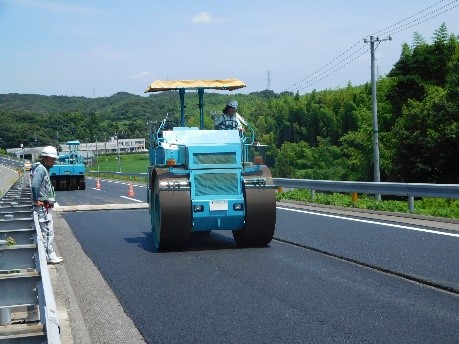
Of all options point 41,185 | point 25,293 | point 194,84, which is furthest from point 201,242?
point 25,293

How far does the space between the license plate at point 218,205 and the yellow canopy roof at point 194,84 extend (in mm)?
3013

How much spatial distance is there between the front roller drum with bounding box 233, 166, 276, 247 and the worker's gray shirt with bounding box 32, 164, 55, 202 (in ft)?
10.2

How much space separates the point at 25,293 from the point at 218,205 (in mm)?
5991

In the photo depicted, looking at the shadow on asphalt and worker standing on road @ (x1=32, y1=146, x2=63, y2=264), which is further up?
worker standing on road @ (x1=32, y1=146, x2=63, y2=264)

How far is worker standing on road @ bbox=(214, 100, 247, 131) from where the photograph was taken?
12910 millimetres

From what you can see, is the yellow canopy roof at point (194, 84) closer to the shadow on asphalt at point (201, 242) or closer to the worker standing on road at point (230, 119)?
the worker standing on road at point (230, 119)

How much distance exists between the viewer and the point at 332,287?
26.7 ft

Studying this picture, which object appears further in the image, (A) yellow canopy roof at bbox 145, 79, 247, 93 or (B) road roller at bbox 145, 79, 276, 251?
(A) yellow canopy roof at bbox 145, 79, 247, 93

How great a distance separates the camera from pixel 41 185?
1111 centimetres

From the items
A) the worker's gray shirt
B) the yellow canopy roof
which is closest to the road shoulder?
the worker's gray shirt

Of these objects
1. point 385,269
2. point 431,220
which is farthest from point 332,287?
point 431,220

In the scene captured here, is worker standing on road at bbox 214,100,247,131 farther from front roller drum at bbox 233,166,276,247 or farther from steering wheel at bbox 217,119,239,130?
front roller drum at bbox 233,166,276,247

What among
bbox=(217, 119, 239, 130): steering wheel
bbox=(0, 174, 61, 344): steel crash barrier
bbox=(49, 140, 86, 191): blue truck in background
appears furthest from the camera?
bbox=(49, 140, 86, 191): blue truck in background

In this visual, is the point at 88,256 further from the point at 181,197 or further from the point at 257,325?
the point at 257,325
